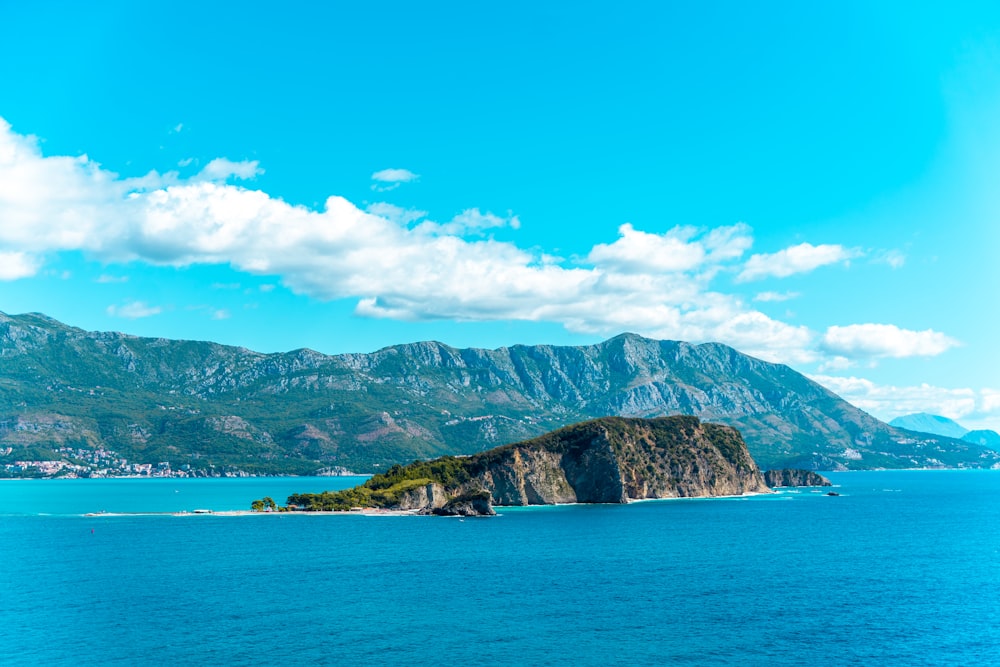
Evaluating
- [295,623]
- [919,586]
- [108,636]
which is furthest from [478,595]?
[919,586]

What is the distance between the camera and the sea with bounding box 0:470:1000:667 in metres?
84.4

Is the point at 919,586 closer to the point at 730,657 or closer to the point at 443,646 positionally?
the point at 730,657

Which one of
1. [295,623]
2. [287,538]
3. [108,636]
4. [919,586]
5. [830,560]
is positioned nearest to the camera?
[108,636]

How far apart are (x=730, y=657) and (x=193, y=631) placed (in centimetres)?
5853

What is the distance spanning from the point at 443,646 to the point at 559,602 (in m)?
26.7

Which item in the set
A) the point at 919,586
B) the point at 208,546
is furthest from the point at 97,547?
the point at 919,586

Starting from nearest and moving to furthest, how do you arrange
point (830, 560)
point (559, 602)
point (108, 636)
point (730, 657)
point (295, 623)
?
point (730, 657) < point (108, 636) < point (295, 623) < point (559, 602) < point (830, 560)

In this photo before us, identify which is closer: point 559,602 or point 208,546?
point 559,602

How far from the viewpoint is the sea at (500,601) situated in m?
84.4

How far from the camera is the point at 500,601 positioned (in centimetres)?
11000

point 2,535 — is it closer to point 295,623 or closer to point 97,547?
point 97,547

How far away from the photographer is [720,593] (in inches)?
4505

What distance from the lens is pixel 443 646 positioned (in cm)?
8644

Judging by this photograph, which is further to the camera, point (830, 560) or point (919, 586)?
point (830, 560)
